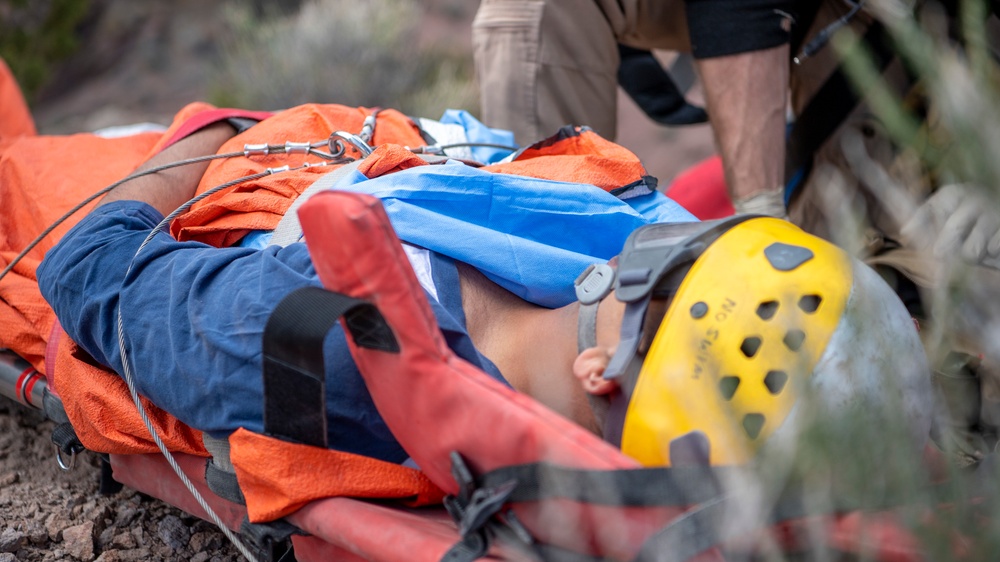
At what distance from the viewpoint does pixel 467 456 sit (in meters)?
1.33

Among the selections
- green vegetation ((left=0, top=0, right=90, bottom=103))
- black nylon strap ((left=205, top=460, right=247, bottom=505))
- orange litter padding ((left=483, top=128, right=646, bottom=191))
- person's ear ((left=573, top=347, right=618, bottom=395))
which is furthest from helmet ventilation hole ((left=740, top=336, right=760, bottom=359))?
green vegetation ((left=0, top=0, right=90, bottom=103))

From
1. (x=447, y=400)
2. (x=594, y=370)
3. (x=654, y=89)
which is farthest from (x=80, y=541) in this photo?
(x=654, y=89)

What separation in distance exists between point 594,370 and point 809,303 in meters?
0.35

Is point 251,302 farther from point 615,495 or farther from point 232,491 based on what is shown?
point 615,495

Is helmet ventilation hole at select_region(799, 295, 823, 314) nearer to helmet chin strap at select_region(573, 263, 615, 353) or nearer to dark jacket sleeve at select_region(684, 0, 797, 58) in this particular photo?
helmet chin strap at select_region(573, 263, 615, 353)

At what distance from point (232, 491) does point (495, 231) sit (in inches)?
28.1

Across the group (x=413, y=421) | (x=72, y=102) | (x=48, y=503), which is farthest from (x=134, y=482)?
(x=72, y=102)

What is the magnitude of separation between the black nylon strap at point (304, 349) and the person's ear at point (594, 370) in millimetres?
333

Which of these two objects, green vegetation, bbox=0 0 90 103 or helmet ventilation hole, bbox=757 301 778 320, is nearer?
helmet ventilation hole, bbox=757 301 778 320

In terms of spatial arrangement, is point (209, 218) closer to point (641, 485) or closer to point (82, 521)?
point (82, 521)

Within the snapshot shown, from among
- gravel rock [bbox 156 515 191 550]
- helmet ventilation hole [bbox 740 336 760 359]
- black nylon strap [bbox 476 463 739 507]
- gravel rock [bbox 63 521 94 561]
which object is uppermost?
helmet ventilation hole [bbox 740 336 760 359]

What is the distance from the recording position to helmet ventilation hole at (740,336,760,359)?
1.35m

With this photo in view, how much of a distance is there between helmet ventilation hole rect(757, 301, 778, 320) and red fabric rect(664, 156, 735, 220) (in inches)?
88.0

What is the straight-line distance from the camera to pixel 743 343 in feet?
4.44
